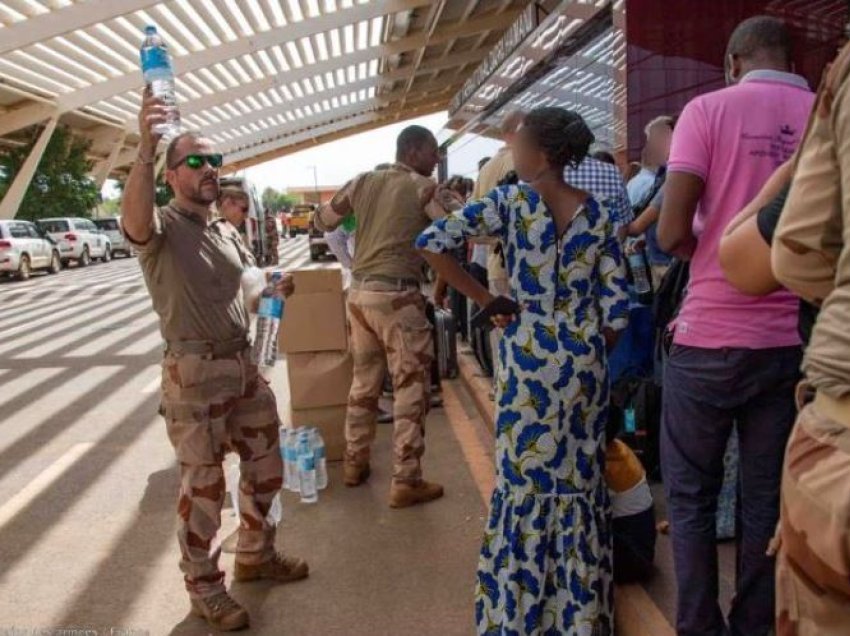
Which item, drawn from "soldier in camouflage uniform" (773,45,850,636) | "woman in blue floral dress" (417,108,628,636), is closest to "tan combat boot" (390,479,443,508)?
"woman in blue floral dress" (417,108,628,636)

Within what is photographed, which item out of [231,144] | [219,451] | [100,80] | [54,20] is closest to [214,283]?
[219,451]

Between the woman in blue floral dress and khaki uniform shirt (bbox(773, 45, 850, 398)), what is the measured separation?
118cm

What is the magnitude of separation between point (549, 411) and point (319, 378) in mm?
2444

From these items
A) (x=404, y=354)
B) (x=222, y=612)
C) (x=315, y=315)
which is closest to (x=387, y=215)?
(x=404, y=354)

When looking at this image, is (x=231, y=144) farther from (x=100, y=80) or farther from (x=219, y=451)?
(x=219, y=451)

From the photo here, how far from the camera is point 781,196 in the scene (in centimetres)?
125

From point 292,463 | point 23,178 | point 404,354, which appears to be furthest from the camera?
point 23,178

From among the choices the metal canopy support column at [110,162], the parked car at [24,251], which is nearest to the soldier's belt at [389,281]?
the parked car at [24,251]

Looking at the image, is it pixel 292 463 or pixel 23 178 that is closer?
pixel 292 463

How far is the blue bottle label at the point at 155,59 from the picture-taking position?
2715 mm

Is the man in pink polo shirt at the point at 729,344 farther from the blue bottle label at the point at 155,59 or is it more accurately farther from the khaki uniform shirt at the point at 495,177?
the khaki uniform shirt at the point at 495,177

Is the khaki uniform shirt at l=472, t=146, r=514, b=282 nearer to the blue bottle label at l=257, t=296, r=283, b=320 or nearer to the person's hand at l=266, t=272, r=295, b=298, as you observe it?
the person's hand at l=266, t=272, r=295, b=298

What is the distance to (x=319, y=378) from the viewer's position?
4605 millimetres

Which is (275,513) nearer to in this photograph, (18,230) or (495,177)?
(495,177)
